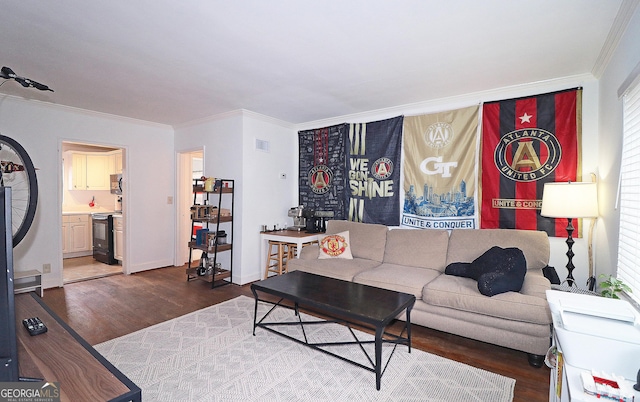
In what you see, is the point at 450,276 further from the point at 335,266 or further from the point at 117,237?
the point at 117,237

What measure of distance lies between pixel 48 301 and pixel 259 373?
307 centimetres

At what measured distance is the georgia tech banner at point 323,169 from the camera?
4602 millimetres

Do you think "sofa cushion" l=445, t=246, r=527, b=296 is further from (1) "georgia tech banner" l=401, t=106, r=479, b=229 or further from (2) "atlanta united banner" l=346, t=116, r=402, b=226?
(2) "atlanta united banner" l=346, t=116, r=402, b=226

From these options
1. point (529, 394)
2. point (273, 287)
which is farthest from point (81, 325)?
point (529, 394)

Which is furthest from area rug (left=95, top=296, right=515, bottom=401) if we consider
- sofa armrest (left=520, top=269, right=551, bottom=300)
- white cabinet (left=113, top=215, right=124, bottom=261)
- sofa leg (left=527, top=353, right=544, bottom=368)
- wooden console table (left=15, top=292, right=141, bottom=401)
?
white cabinet (left=113, top=215, right=124, bottom=261)

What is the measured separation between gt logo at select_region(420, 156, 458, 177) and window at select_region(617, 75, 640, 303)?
1.62 m

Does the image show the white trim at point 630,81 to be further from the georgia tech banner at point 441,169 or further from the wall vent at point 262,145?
the wall vent at point 262,145

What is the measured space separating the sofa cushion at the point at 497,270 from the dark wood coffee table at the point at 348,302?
2.12 feet

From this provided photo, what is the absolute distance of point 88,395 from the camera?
3.26 ft

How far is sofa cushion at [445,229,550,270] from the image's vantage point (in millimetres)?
2969

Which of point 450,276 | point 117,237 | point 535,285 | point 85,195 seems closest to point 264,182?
point 450,276

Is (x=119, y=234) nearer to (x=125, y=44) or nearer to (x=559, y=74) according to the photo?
(x=125, y=44)

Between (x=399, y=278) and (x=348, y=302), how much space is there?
87cm

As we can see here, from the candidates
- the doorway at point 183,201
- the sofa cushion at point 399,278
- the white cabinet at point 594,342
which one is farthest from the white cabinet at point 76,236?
the white cabinet at point 594,342
